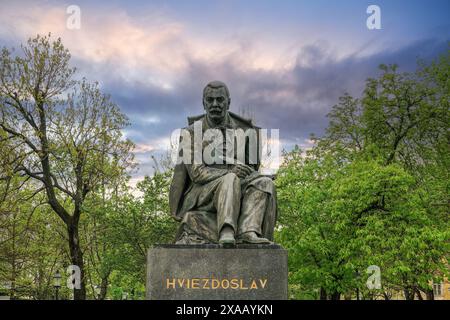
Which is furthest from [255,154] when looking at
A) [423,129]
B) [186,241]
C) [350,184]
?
[423,129]

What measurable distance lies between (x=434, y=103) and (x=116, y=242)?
15451mm

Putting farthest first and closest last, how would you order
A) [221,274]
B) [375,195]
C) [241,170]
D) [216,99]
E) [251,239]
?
[375,195] → [216,99] → [241,170] → [251,239] → [221,274]

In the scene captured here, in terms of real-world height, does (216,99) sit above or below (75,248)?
above

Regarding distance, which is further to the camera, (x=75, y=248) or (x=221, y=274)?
(x=75, y=248)

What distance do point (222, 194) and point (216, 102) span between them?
1536mm

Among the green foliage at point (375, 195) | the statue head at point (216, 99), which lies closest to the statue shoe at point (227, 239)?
the statue head at point (216, 99)

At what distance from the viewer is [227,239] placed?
745 cm

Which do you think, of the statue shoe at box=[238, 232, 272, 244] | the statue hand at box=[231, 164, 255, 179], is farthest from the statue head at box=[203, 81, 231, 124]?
the statue shoe at box=[238, 232, 272, 244]

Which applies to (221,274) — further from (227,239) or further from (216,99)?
(216,99)

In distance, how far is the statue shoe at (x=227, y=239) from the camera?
24.4 feet

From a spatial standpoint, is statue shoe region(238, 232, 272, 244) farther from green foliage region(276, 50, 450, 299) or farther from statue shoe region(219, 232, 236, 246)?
green foliage region(276, 50, 450, 299)

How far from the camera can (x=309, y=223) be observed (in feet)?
79.4

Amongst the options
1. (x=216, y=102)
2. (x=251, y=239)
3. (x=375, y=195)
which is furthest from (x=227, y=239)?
(x=375, y=195)

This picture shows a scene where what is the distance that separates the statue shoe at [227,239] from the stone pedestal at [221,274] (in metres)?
0.08
